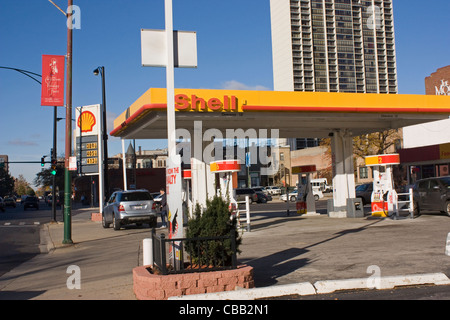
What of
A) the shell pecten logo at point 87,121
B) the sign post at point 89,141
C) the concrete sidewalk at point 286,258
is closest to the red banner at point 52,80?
the concrete sidewalk at point 286,258

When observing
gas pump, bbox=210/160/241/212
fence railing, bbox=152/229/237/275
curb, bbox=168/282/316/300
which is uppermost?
gas pump, bbox=210/160/241/212

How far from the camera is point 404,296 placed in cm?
693

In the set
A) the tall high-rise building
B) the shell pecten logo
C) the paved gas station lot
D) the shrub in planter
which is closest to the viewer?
the shrub in planter

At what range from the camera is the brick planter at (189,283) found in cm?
693

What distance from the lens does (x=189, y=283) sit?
703cm

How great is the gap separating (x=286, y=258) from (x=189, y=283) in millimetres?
4341

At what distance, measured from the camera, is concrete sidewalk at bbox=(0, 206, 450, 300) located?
853 centimetres

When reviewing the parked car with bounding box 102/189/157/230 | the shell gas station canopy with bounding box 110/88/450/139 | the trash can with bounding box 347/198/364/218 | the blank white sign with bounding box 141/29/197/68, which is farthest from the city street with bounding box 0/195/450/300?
the shell gas station canopy with bounding box 110/88/450/139

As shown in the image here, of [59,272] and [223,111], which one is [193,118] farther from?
[59,272]

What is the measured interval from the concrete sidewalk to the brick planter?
544 mm

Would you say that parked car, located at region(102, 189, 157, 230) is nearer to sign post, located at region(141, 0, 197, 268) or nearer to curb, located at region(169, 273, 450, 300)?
sign post, located at region(141, 0, 197, 268)

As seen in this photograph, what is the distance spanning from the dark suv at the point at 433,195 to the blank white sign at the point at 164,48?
14.7m
